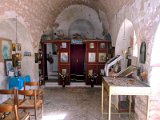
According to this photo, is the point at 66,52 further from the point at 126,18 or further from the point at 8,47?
the point at 126,18

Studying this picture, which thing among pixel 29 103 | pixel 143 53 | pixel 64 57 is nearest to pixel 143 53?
pixel 143 53

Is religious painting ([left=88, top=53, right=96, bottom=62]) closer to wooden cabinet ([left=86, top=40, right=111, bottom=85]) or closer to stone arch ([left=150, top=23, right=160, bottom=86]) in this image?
wooden cabinet ([left=86, top=40, right=111, bottom=85])

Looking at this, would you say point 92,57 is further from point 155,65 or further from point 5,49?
point 155,65

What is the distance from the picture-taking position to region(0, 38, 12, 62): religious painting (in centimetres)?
493

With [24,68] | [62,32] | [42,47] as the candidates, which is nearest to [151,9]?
[24,68]

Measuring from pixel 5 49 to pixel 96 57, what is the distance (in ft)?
13.5

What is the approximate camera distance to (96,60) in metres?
7.79

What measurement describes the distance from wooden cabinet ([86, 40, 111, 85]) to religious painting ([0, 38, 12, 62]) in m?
3.59

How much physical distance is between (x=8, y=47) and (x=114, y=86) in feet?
12.4

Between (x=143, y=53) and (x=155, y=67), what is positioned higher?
(x=143, y=53)

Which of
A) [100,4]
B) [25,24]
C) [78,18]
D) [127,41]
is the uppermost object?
[100,4]

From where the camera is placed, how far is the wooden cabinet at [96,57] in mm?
7719

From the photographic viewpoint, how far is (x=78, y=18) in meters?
9.09

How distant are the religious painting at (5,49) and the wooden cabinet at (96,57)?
142 inches
